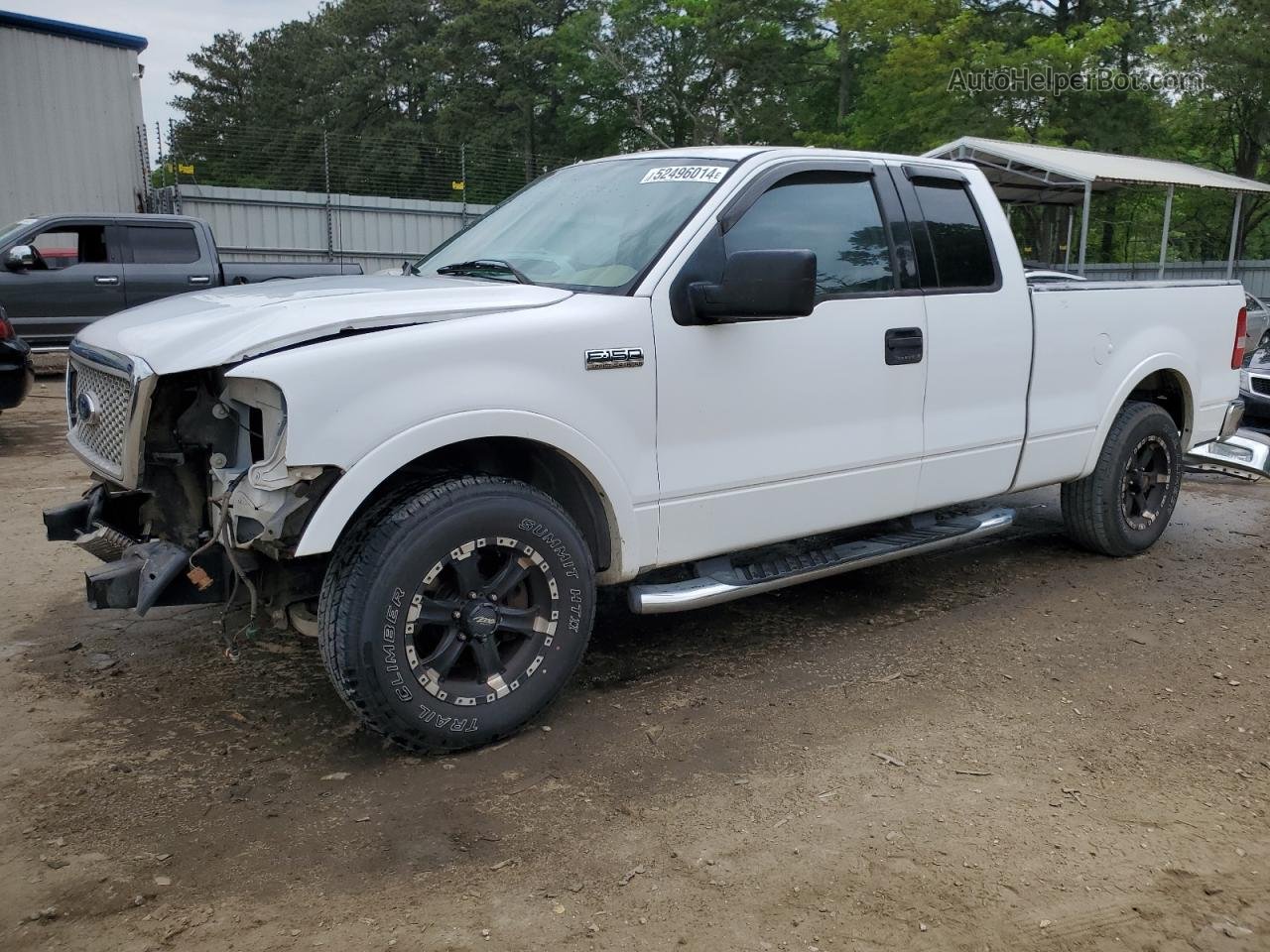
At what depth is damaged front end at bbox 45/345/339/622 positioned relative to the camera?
319 centimetres

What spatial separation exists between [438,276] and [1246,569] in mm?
4641

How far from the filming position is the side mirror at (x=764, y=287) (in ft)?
11.8

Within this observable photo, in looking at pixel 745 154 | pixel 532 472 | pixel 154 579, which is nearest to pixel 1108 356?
pixel 745 154

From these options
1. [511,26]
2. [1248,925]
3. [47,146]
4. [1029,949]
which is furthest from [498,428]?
[511,26]

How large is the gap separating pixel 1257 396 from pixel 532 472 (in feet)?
27.4

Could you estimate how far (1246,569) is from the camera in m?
5.95

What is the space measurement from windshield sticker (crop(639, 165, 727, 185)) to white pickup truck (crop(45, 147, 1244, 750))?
1 cm

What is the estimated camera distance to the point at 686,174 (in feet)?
13.9

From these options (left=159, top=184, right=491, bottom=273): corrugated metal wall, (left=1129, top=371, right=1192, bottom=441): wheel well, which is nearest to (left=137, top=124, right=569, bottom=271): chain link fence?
(left=159, top=184, right=491, bottom=273): corrugated metal wall

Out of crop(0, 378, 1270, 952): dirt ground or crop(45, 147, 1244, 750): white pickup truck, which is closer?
crop(0, 378, 1270, 952): dirt ground

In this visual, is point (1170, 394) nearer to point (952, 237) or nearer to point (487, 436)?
point (952, 237)

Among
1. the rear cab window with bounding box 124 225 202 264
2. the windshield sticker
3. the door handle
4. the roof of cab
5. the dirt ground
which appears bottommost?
the dirt ground
